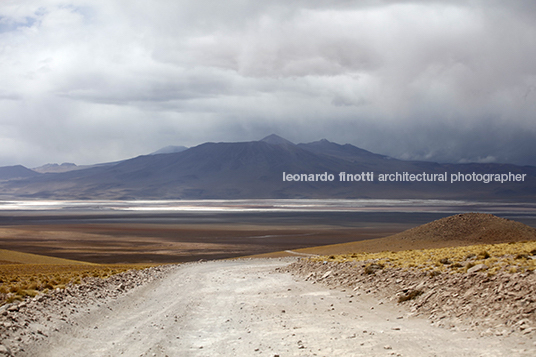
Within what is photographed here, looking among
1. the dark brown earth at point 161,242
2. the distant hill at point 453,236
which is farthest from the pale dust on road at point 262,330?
the dark brown earth at point 161,242

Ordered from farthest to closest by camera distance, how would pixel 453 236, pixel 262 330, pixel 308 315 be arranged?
pixel 453 236 < pixel 308 315 < pixel 262 330

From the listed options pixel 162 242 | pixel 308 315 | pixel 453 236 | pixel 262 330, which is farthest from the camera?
pixel 162 242

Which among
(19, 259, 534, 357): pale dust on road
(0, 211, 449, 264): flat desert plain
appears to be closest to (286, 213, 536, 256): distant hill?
(0, 211, 449, 264): flat desert plain

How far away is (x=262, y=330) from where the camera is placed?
39.4 feet

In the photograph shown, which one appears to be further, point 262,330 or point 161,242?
point 161,242

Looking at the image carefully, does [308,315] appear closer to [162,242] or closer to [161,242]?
[162,242]

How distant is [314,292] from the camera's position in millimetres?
17031

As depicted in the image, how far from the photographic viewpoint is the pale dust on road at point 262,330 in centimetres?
976

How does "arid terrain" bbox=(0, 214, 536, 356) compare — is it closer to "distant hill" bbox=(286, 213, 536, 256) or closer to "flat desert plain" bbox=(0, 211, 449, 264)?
"distant hill" bbox=(286, 213, 536, 256)

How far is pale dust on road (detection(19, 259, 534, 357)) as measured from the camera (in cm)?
976

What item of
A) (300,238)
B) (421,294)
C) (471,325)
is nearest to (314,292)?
(421,294)

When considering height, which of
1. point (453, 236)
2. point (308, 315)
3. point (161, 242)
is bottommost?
point (161, 242)

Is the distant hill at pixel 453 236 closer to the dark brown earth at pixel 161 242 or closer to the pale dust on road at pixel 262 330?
the dark brown earth at pixel 161 242

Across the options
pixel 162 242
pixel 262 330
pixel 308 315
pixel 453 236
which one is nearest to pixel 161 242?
pixel 162 242
